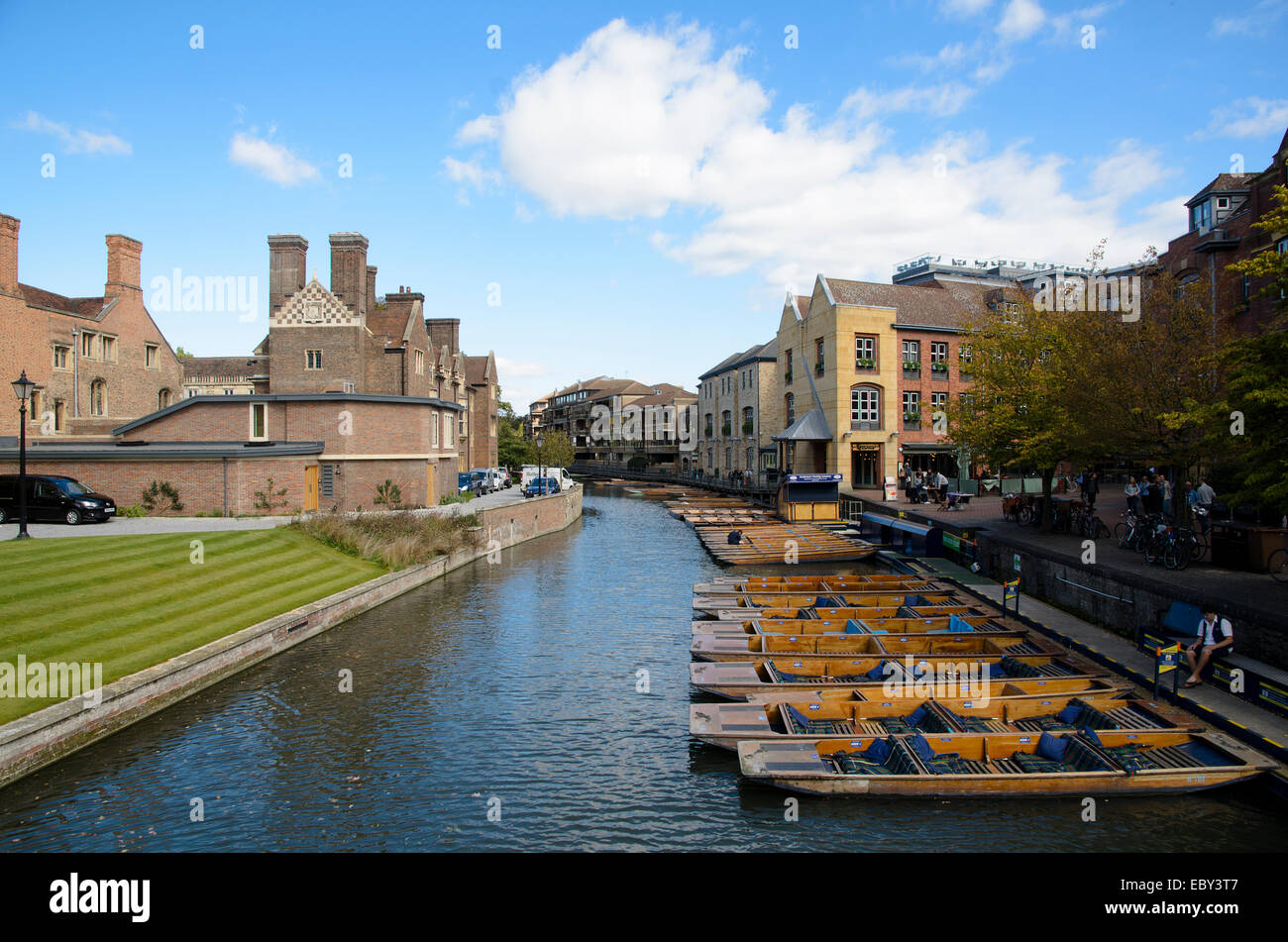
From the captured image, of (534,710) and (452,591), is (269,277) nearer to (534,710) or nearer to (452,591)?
(452,591)

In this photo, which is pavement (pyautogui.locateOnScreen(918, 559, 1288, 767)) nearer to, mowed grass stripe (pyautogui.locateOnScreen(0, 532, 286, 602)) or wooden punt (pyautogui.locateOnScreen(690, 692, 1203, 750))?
wooden punt (pyautogui.locateOnScreen(690, 692, 1203, 750))

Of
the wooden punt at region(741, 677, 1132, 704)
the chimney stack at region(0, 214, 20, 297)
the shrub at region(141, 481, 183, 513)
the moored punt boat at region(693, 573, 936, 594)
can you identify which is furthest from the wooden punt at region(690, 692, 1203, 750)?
the chimney stack at region(0, 214, 20, 297)

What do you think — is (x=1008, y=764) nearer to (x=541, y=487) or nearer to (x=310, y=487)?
(x=310, y=487)

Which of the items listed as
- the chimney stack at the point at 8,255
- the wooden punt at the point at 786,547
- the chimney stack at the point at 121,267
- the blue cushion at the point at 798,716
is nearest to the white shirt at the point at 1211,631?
the blue cushion at the point at 798,716

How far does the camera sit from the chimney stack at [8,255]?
36719 millimetres

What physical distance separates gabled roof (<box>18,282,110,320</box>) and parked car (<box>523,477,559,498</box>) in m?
26.1

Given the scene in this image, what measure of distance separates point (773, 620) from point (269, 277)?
3596 centimetres

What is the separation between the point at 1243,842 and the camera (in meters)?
9.72

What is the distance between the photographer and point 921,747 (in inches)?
451

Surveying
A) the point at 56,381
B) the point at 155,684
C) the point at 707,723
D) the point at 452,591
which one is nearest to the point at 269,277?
the point at 56,381

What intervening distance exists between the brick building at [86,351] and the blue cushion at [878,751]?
4250 centimetres

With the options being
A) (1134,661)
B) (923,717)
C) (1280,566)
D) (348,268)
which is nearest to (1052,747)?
(923,717)

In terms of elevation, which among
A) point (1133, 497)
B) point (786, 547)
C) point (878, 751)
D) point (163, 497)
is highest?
point (163, 497)

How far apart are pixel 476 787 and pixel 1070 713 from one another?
986cm
